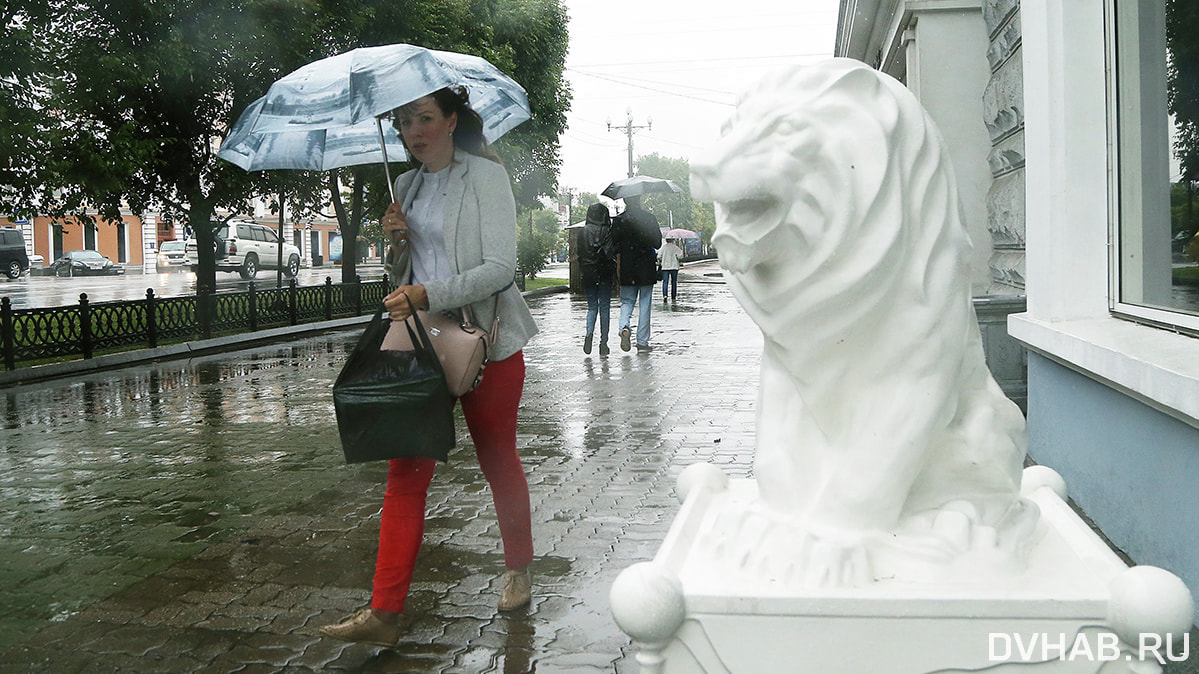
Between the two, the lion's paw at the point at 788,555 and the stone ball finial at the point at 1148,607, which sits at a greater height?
the lion's paw at the point at 788,555

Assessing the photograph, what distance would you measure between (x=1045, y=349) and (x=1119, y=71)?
1.44m

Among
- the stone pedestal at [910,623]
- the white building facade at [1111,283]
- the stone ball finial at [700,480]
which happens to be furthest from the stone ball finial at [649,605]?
the white building facade at [1111,283]

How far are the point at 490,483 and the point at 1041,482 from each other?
192cm

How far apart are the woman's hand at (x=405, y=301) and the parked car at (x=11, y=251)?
4357cm

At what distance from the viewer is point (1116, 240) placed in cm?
488

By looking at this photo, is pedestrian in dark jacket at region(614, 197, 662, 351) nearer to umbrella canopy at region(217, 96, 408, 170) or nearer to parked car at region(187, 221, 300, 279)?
umbrella canopy at region(217, 96, 408, 170)

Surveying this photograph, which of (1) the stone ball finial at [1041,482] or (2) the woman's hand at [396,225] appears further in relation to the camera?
(2) the woman's hand at [396,225]

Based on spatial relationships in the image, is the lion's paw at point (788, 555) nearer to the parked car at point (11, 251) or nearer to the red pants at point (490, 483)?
the red pants at point (490, 483)

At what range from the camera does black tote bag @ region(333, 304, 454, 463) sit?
10.8ft

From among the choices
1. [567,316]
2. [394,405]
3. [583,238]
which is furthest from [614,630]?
[567,316]

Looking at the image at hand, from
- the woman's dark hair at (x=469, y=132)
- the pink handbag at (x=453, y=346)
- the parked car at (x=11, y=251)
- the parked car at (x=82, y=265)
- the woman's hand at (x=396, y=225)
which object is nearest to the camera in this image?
the pink handbag at (x=453, y=346)

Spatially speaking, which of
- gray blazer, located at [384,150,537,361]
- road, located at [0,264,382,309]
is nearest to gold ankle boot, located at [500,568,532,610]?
gray blazer, located at [384,150,537,361]

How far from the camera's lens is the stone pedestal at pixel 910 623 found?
196 cm

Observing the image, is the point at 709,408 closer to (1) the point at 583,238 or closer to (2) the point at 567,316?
(1) the point at 583,238
